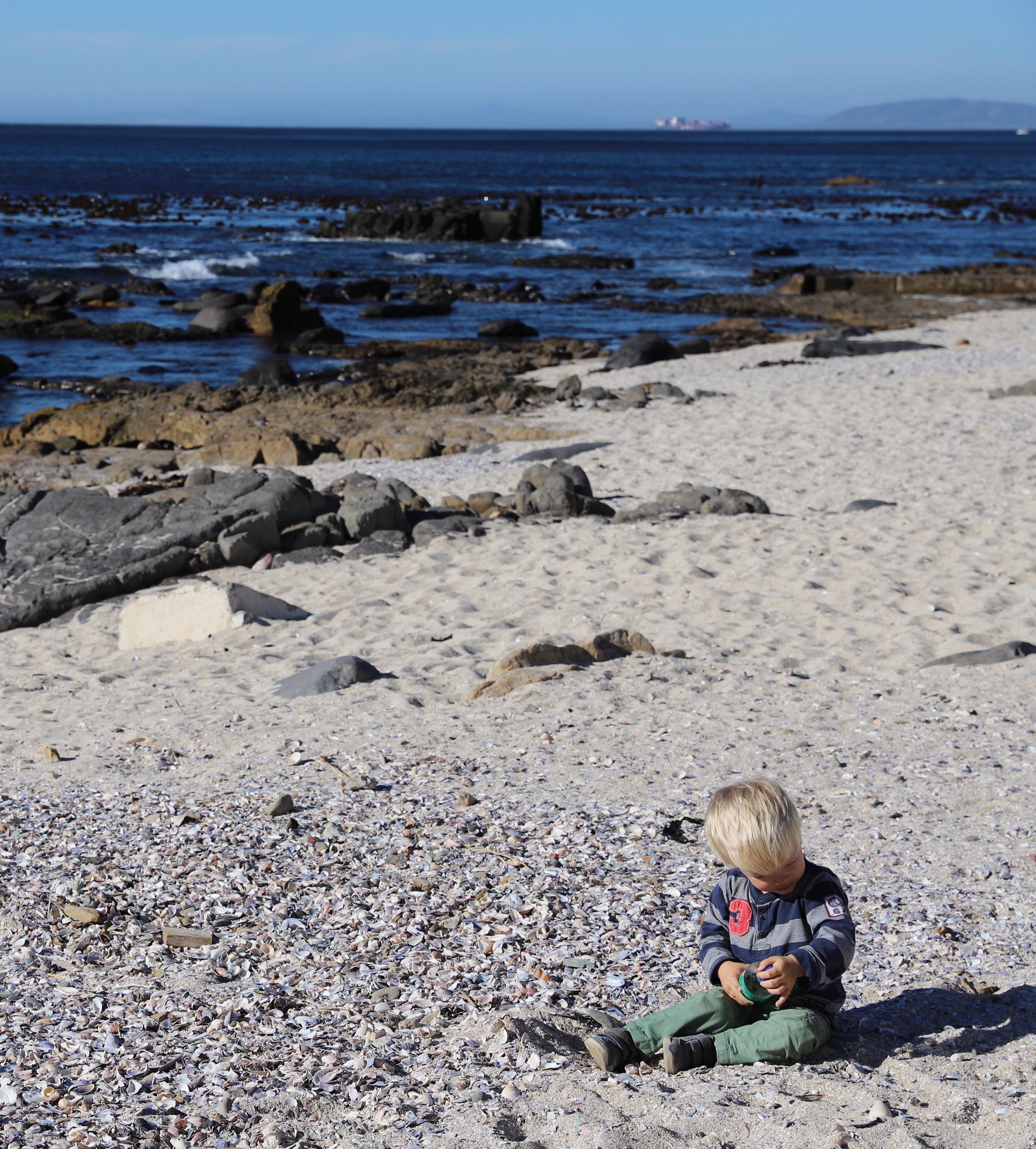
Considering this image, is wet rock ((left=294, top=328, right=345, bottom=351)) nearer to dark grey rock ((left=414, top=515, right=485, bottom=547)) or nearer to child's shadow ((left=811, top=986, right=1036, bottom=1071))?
dark grey rock ((left=414, top=515, right=485, bottom=547))

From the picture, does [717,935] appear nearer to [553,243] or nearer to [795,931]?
[795,931]

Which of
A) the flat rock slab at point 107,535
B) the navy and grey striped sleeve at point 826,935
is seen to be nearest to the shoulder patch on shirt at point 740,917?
the navy and grey striped sleeve at point 826,935

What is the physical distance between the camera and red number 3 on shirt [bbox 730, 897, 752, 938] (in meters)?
2.88

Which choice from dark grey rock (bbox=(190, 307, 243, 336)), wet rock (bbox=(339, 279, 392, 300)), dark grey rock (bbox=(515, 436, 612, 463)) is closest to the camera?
dark grey rock (bbox=(515, 436, 612, 463))

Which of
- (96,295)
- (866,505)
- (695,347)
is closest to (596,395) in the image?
(695,347)

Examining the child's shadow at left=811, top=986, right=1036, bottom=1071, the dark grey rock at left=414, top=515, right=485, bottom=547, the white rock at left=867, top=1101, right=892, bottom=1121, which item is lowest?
the dark grey rock at left=414, top=515, right=485, bottom=547

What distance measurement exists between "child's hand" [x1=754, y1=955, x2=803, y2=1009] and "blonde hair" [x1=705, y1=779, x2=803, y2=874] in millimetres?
194

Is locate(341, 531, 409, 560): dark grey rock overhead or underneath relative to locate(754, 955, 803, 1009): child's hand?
underneath

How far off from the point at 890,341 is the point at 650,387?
5.89 meters

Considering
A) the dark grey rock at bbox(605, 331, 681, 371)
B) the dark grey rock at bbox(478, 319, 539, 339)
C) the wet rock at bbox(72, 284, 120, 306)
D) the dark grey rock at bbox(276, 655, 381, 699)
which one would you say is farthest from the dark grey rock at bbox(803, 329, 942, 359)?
the wet rock at bbox(72, 284, 120, 306)

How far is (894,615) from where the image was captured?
6.79 m

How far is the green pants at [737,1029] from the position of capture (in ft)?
9.02

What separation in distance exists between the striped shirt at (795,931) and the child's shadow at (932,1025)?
0.12 meters

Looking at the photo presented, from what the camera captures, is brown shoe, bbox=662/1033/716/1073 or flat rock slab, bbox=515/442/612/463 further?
flat rock slab, bbox=515/442/612/463
